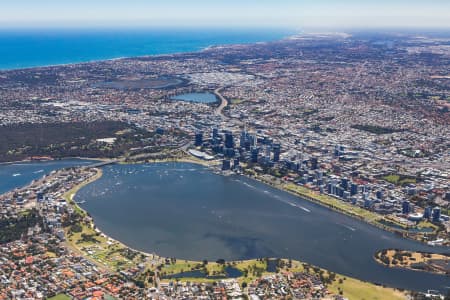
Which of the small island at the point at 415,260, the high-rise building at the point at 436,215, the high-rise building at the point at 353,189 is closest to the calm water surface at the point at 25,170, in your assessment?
the high-rise building at the point at 353,189

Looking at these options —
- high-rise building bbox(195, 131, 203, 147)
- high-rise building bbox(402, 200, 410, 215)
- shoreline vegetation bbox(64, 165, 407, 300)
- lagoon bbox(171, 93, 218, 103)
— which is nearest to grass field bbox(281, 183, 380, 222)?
high-rise building bbox(402, 200, 410, 215)

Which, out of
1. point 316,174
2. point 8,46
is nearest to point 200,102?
point 316,174

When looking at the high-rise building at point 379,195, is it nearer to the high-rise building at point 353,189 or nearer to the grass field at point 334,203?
the high-rise building at point 353,189

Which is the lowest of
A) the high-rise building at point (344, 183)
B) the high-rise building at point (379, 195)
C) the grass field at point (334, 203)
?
Result: the grass field at point (334, 203)

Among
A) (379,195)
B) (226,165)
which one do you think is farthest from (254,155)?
(379,195)

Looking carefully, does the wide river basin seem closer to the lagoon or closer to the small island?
the small island

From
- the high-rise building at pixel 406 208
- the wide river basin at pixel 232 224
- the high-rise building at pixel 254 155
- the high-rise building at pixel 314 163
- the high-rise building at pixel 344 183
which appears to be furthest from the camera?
the high-rise building at pixel 254 155
